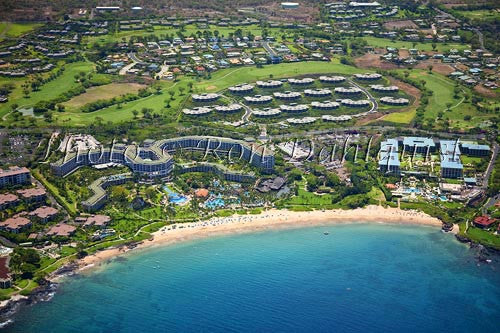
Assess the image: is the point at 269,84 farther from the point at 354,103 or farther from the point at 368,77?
the point at 368,77

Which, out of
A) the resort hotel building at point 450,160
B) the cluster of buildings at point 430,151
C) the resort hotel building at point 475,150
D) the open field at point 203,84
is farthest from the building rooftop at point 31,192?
the resort hotel building at point 475,150

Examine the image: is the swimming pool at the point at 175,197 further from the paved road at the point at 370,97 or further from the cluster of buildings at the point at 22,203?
the paved road at the point at 370,97

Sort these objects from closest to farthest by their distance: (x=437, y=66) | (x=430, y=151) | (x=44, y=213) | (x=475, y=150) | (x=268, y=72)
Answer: (x=44, y=213) → (x=475, y=150) → (x=430, y=151) → (x=268, y=72) → (x=437, y=66)

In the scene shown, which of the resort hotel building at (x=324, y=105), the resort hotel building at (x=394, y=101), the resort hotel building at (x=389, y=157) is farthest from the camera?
the resort hotel building at (x=394, y=101)

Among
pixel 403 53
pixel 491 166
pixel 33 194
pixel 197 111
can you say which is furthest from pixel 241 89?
pixel 33 194

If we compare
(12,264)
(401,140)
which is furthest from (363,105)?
(12,264)
